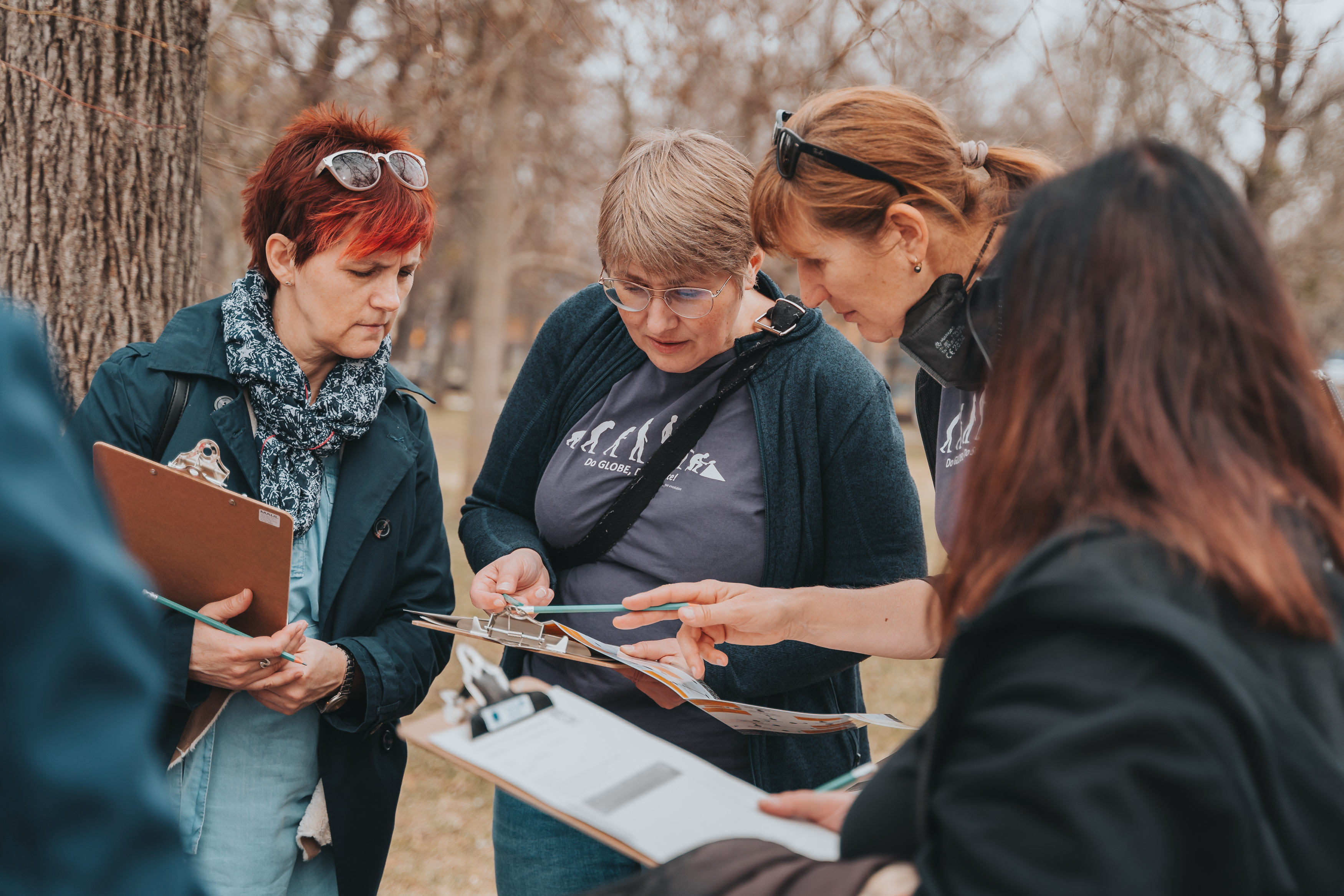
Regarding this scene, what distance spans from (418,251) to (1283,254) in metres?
13.5

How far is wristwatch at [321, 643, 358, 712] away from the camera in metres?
2.12

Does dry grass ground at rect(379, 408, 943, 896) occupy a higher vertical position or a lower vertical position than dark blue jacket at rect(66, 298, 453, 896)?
lower

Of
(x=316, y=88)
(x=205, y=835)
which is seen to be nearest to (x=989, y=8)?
(x=316, y=88)

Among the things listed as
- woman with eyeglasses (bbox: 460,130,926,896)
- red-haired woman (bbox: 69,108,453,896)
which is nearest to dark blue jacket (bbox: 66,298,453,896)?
red-haired woman (bbox: 69,108,453,896)

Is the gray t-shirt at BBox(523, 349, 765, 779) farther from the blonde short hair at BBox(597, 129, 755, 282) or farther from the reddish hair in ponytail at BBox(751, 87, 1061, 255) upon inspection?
the reddish hair in ponytail at BBox(751, 87, 1061, 255)

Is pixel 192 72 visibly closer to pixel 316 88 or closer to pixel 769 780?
pixel 769 780

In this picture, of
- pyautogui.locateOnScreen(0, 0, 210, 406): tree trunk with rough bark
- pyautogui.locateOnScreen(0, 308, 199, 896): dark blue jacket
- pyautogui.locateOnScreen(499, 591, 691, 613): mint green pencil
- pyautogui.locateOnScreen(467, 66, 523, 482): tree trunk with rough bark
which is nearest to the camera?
pyautogui.locateOnScreen(0, 308, 199, 896): dark blue jacket

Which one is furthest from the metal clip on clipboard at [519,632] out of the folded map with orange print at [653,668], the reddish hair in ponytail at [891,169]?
the reddish hair in ponytail at [891,169]

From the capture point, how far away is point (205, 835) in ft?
6.68

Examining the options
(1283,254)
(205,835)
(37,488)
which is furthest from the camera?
(1283,254)

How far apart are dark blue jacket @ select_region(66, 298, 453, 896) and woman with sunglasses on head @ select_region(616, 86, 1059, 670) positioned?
0.63 meters

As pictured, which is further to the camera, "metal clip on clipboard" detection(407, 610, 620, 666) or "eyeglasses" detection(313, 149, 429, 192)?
"eyeglasses" detection(313, 149, 429, 192)

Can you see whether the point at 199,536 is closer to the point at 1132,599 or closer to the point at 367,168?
the point at 367,168

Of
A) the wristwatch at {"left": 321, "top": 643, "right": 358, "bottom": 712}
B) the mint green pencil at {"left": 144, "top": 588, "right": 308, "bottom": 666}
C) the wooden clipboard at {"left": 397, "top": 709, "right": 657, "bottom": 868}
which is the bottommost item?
the wristwatch at {"left": 321, "top": 643, "right": 358, "bottom": 712}
